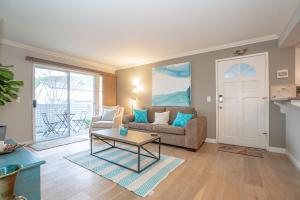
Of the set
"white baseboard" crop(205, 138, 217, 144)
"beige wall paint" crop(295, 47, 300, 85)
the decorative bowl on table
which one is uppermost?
"beige wall paint" crop(295, 47, 300, 85)

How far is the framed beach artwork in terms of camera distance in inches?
154

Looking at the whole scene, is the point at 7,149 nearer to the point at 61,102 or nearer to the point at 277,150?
the point at 61,102

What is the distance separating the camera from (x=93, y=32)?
9.11 feet

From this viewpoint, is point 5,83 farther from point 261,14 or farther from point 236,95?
point 236,95

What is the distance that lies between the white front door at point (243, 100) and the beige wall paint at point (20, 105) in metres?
4.62

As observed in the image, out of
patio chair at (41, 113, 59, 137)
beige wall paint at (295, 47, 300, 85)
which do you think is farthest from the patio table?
beige wall paint at (295, 47, 300, 85)

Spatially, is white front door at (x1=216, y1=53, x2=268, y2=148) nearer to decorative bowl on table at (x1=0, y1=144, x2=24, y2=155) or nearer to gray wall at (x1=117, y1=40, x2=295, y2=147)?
gray wall at (x1=117, y1=40, x2=295, y2=147)

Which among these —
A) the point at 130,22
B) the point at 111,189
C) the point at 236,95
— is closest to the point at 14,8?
the point at 130,22

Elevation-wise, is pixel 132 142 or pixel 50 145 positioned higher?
pixel 132 142

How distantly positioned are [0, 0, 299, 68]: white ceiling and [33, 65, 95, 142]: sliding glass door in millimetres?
878

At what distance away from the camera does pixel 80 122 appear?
4.71m

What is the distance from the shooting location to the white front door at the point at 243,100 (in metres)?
3.04

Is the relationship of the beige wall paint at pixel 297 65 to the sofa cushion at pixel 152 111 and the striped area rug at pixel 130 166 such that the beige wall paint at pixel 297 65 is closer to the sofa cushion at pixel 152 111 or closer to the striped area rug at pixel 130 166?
the striped area rug at pixel 130 166

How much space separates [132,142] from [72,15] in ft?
7.19
